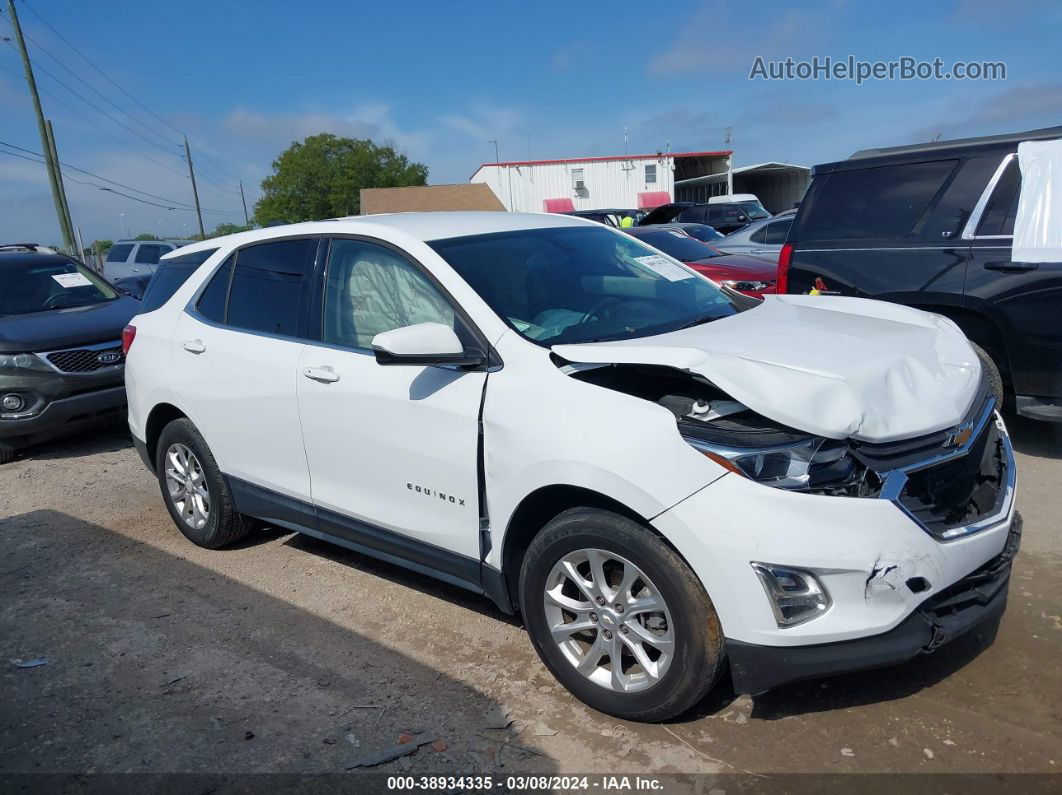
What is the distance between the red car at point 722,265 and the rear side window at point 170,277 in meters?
3.95

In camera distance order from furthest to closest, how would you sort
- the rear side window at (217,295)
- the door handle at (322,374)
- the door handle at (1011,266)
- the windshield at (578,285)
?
the door handle at (1011,266) → the rear side window at (217,295) → the door handle at (322,374) → the windshield at (578,285)

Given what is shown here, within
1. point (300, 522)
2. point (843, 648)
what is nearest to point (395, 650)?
point (300, 522)

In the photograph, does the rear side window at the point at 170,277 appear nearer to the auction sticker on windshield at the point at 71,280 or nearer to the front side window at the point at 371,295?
the front side window at the point at 371,295

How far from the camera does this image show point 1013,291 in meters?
5.09

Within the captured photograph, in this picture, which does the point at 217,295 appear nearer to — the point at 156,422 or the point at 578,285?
the point at 156,422

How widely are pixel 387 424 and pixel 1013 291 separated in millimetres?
4034

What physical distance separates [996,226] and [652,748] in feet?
13.7

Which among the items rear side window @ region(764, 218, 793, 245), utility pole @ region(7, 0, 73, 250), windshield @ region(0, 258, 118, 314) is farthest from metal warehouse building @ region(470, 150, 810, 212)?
windshield @ region(0, 258, 118, 314)

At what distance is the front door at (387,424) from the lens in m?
3.26

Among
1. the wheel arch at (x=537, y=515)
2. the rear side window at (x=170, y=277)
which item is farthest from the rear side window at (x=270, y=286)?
the wheel arch at (x=537, y=515)

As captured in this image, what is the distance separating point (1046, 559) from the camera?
3.96m

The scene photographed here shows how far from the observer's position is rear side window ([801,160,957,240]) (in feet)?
18.3

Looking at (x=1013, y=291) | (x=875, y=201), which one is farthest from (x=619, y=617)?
(x=875, y=201)

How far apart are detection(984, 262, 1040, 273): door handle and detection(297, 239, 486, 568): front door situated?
3.73m
